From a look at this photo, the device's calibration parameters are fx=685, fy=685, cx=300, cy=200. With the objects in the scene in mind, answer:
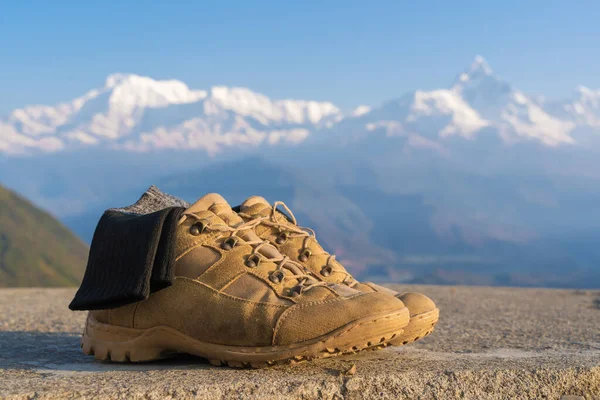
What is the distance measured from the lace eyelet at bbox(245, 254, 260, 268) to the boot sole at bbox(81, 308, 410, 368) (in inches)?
14.3

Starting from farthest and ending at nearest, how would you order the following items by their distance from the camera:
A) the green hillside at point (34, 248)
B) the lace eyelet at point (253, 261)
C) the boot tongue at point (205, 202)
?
the green hillside at point (34, 248) < the boot tongue at point (205, 202) < the lace eyelet at point (253, 261)

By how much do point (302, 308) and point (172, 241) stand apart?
63 centimetres

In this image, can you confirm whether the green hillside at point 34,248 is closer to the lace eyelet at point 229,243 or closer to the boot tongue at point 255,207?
the boot tongue at point 255,207

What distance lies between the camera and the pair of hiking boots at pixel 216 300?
8.96 feet

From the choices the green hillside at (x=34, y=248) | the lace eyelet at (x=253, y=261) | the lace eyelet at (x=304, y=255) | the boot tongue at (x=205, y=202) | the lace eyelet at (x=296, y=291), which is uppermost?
the green hillside at (x=34, y=248)

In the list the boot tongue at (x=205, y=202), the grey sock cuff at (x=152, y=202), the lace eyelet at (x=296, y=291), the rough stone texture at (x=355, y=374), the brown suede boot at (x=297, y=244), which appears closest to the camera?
the rough stone texture at (x=355, y=374)

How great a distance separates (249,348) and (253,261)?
1.29ft

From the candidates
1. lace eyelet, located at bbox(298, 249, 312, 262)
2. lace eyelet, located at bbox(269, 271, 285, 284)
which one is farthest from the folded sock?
lace eyelet, located at bbox(298, 249, 312, 262)

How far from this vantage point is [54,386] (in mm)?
2533

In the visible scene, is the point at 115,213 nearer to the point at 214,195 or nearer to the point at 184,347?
the point at 214,195

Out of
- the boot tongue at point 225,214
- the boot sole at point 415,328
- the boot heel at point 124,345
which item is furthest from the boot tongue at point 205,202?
the boot sole at point 415,328

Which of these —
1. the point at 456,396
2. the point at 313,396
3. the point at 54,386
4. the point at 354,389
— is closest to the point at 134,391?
the point at 54,386

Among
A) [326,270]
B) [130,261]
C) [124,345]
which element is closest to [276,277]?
[326,270]

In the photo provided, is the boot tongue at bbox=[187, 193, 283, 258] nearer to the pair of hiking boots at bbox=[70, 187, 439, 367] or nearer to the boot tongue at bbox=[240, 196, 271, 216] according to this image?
the pair of hiking boots at bbox=[70, 187, 439, 367]
